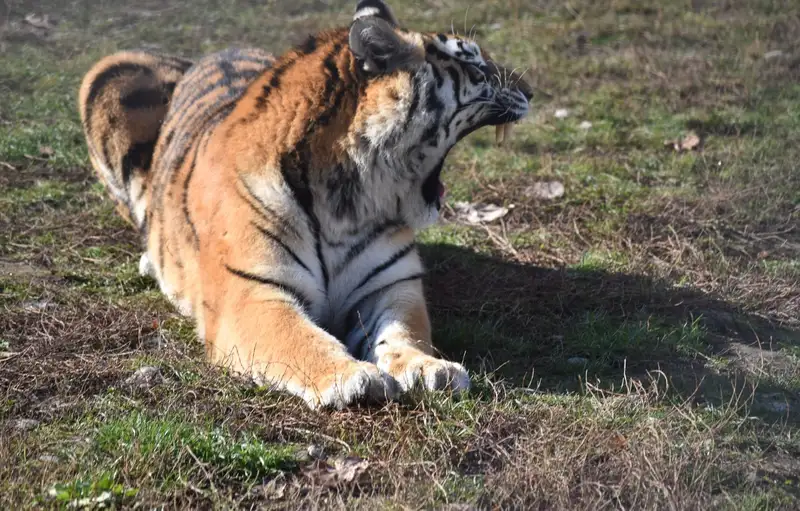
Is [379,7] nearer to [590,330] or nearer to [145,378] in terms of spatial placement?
[590,330]

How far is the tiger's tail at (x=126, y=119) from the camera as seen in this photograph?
5.21 m

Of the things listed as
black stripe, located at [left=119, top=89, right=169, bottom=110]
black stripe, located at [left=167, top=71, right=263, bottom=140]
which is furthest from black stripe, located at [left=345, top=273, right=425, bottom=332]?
black stripe, located at [left=119, top=89, right=169, bottom=110]

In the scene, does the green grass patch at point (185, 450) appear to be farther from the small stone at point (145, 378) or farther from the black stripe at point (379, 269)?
the black stripe at point (379, 269)

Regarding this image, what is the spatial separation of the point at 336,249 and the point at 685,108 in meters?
4.01

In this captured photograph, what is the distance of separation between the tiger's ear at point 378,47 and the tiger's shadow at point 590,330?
109 cm

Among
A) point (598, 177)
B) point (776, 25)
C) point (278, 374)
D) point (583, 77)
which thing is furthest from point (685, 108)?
point (278, 374)

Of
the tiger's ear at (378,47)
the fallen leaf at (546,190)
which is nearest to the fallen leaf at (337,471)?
the tiger's ear at (378,47)

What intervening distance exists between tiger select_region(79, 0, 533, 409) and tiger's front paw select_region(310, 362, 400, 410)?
0.13m

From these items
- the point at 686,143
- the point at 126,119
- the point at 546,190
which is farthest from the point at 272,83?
the point at 686,143

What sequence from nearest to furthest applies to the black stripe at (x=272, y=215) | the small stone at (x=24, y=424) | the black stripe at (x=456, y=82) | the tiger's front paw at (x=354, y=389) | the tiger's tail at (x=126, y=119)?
the small stone at (x=24, y=424) → the tiger's front paw at (x=354, y=389) → the black stripe at (x=272, y=215) → the black stripe at (x=456, y=82) → the tiger's tail at (x=126, y=119)

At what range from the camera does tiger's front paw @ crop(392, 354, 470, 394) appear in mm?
3131

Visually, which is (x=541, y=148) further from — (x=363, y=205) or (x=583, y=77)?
(x=363, y=205)

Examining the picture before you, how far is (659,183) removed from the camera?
580 cm

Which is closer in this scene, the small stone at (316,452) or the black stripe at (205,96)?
the small stone at (316,452)
